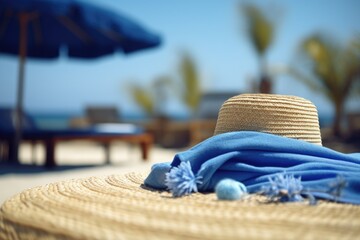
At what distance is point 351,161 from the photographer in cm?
165

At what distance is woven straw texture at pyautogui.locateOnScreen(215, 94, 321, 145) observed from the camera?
1699 mm

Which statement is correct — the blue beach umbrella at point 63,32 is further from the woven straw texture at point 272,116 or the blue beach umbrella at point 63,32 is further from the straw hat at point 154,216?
the straw hat at point 154,216

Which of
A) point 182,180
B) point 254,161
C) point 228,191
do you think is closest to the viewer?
point 228,191

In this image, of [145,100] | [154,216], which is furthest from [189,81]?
[154,216]

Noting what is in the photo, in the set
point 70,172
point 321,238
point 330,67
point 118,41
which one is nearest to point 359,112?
point 330,67

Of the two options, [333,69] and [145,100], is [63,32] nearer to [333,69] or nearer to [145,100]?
[333,69]

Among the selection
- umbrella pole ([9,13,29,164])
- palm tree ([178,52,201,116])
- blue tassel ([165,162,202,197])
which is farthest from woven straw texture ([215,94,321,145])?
palm tree ([178,52,201,116])

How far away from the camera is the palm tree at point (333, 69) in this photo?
927cm

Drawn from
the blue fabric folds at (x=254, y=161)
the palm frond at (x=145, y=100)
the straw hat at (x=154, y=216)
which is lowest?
the palm frond at (x=145, y=100)

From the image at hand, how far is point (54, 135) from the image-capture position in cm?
562

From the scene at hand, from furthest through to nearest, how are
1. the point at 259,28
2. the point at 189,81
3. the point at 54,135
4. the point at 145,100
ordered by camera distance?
1. the point at 145,100
2. the point at 189,81
3. the point at 259,28
4. the point at 54,135

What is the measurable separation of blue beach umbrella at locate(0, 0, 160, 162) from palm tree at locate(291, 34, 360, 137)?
4.55 meters

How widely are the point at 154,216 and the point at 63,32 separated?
6.83 metres

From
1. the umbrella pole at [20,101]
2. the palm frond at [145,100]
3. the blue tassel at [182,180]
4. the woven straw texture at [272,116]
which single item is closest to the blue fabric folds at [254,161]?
the blue tassel at [182,180]
